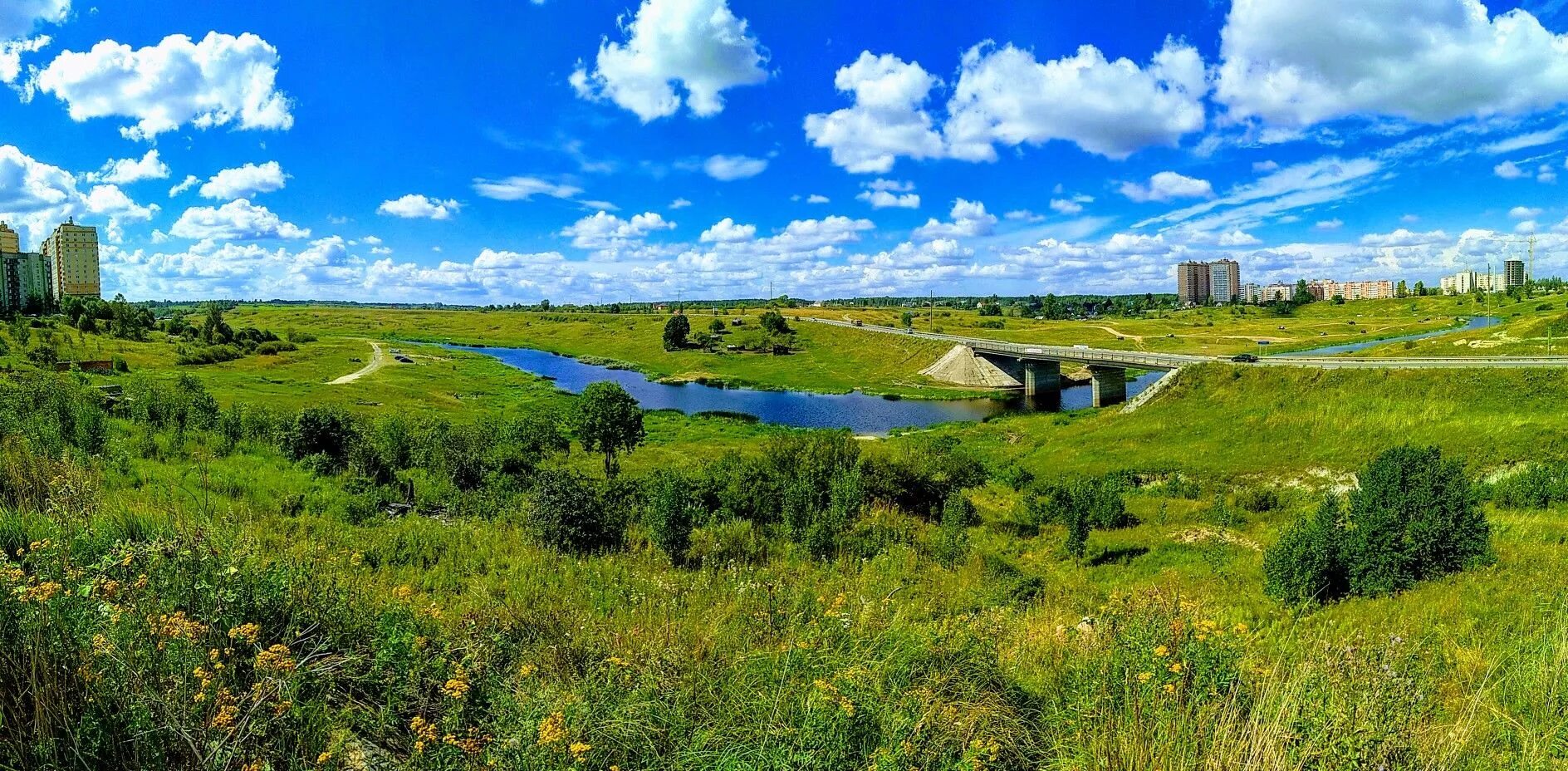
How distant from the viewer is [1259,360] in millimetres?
49844


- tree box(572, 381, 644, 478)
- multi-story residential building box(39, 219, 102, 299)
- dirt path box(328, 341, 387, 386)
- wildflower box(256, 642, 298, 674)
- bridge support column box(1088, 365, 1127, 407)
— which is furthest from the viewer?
multi-story residential building box(39, 219, 102, 299)

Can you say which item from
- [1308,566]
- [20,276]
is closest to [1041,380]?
[1308,566]

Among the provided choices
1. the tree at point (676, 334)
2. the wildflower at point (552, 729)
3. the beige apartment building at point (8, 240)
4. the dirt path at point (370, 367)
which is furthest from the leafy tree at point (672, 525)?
the beige apartment building at point (8, 240)

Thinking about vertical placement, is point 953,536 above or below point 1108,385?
above

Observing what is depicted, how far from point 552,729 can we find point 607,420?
3347 cm

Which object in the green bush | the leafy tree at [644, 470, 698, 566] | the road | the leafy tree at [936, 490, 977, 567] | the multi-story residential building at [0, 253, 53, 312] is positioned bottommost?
the leafy tree at [936, 490, 977, 567]

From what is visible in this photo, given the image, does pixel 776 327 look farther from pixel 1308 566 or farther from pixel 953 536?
pixel 1308 566

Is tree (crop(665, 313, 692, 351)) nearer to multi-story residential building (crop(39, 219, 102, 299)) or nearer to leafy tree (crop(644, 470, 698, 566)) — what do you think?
leafy tree (crop(644, 470, 698, 566))

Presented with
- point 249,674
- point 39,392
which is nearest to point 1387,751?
point 249,674

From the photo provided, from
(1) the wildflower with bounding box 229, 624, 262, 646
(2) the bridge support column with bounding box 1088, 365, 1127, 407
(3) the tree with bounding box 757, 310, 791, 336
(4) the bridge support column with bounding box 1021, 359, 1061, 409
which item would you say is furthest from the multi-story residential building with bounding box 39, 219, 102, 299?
(1) the wildflower with bounding box 229, 624, 262, 646

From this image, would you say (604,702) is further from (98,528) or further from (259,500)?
(259,500)

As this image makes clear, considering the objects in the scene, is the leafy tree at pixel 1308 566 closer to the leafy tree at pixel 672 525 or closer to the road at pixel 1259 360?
the leafy tree at pixel 672 525

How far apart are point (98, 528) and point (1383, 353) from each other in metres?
73.7

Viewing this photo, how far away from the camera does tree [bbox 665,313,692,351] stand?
123000 millimetres
